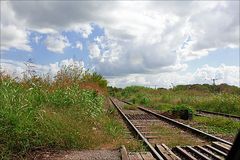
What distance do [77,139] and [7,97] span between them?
1713 millimetres

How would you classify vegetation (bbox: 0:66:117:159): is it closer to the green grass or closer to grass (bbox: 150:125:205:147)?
grass (bbox: 150:125:205:147)

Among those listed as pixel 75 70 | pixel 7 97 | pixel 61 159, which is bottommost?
pixel 61 159

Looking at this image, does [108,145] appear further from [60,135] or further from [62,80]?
[62,80]

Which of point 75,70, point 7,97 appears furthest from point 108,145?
point 75,70

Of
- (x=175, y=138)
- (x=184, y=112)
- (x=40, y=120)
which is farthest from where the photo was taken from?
(x=184, y=112)

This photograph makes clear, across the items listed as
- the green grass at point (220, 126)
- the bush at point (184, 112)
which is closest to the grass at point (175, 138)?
the green grass at point (220, 126)

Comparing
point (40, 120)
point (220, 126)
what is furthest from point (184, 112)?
point (40, 120)

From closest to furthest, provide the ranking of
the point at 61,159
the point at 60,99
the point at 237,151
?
1. the point at 237,151
2. the point at 61,159
3. the point at 60,99

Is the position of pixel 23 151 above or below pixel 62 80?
below

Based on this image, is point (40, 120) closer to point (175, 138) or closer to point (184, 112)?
point (175, 138)

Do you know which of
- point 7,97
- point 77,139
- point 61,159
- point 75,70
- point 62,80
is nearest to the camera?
point 61,159

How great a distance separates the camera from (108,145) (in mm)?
8508

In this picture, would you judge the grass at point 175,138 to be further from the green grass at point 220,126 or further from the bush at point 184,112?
the bush at point 184,112

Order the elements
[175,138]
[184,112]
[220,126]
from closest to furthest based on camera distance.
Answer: [175,138] → [220,126] → [184,112]
